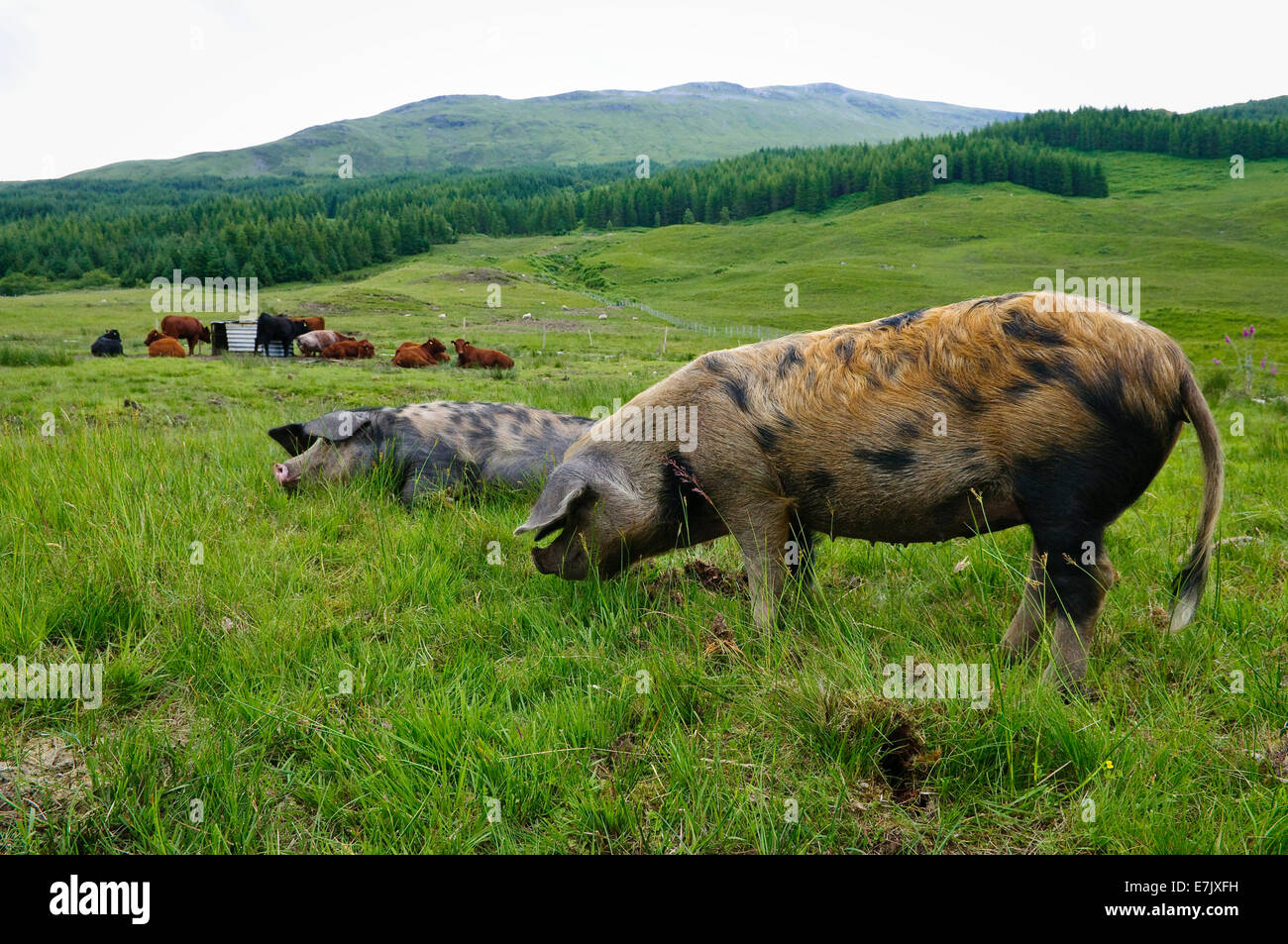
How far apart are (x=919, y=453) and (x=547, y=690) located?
207cm

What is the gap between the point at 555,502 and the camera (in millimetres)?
4324

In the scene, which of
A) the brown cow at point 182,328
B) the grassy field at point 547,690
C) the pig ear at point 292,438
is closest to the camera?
the grassy field at point 547,690

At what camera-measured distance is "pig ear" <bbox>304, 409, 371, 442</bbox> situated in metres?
7.00

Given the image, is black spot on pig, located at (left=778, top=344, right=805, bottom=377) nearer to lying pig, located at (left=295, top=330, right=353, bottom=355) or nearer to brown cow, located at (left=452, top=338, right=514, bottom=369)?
brown cow, located at (left=452, top=338, right=514, bottom=369)

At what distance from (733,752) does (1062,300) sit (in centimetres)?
267

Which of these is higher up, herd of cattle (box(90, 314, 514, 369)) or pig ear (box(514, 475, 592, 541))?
herd of cattle (box(90, 314, 514, 369))

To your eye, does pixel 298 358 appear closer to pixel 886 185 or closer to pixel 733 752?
pixel 733 752

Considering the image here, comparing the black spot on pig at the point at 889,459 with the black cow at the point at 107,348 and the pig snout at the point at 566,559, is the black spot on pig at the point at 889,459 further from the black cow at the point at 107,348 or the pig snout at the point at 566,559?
the black cow at the point at 107,348

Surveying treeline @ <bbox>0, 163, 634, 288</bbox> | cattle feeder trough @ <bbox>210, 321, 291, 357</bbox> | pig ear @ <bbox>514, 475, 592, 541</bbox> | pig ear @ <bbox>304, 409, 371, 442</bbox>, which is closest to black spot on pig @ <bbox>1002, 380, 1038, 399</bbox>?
pig ear @ <bbox>514, 475, 592, 541</bbox>

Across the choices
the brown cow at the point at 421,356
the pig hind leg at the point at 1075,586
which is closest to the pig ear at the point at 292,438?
the pig hind leg at the point at 1075,586

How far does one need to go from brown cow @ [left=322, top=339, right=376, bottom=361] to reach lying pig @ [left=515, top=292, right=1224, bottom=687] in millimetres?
20111

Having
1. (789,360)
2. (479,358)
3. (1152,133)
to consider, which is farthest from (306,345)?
(1152,133)

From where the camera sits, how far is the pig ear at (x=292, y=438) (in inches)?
→ 287

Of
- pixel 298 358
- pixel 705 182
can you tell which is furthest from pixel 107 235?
pixel 298 358
